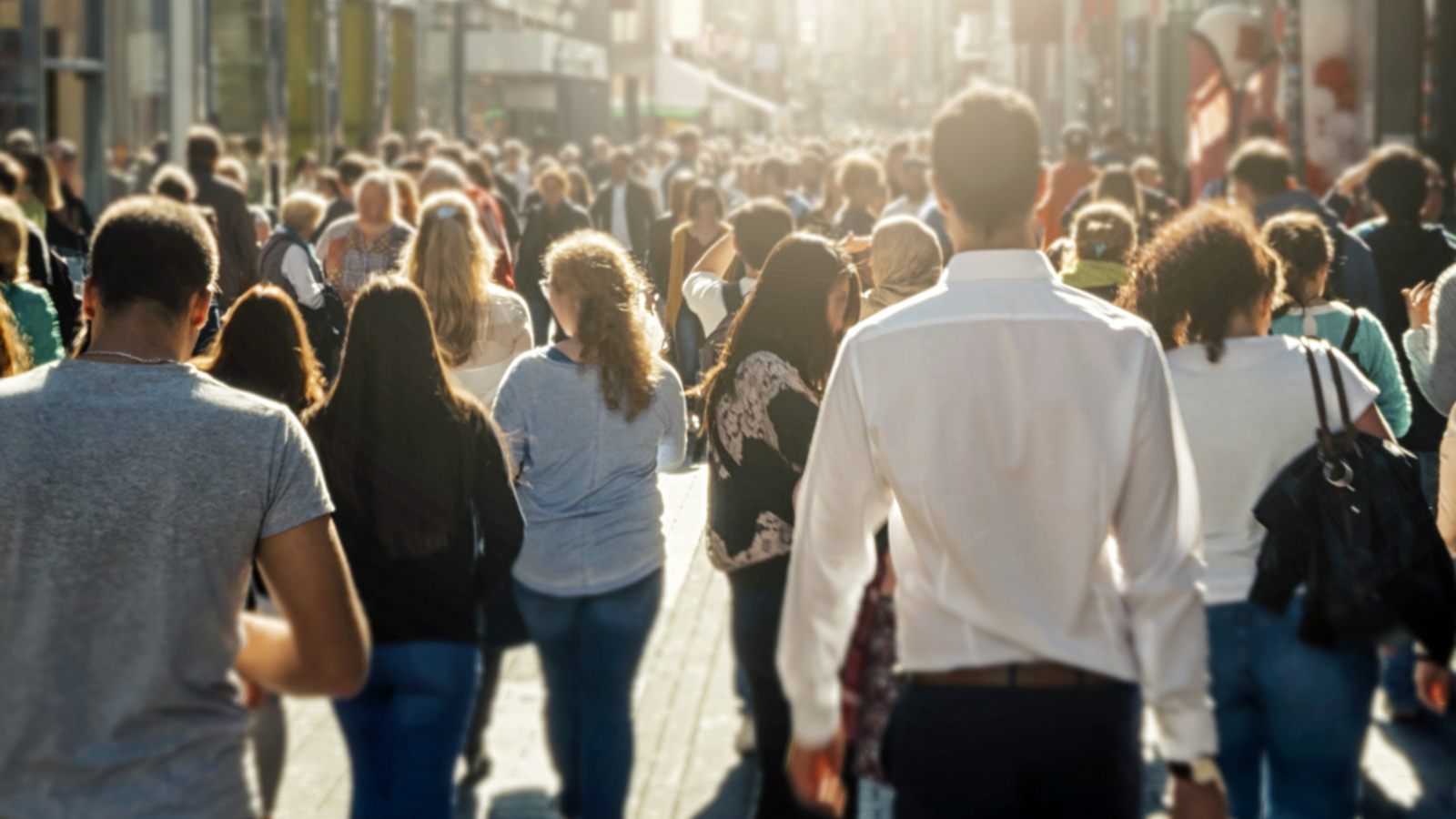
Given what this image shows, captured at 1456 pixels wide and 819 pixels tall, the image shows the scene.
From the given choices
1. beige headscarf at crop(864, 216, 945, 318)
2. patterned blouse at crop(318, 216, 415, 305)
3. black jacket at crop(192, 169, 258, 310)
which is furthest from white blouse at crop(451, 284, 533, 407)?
black jacket at crop(192, 169, 258, 310)

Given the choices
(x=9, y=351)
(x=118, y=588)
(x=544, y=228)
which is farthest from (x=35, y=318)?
(x=544, y=228)

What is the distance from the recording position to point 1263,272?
392 cm

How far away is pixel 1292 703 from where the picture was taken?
3730mm

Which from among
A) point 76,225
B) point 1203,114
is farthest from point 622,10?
point 76,225

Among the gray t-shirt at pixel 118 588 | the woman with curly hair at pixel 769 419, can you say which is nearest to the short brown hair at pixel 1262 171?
the woman with curly hair at pixel 769 419

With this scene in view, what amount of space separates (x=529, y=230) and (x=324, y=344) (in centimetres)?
437

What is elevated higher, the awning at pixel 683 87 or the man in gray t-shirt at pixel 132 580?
the awning at pixel 683 87

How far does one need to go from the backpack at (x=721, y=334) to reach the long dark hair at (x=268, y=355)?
99 centimetres

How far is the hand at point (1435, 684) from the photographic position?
13.7ft

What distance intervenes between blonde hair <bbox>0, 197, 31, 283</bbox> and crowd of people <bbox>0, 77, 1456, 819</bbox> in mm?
611

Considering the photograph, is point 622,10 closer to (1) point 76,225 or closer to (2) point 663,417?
(1) point 76,225

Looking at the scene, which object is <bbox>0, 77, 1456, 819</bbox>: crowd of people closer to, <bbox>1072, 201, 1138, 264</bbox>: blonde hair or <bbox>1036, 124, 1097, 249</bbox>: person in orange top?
<bbox>1072, 201, 1138, 264</bbox>: blonde hair

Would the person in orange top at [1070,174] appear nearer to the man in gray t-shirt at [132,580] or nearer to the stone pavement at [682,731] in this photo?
the stone pavement at [682,731]

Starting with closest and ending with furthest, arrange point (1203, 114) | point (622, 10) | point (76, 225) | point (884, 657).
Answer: point (884, 657) → point (76, 225) → point (1203, 114) → point (622, 10)
